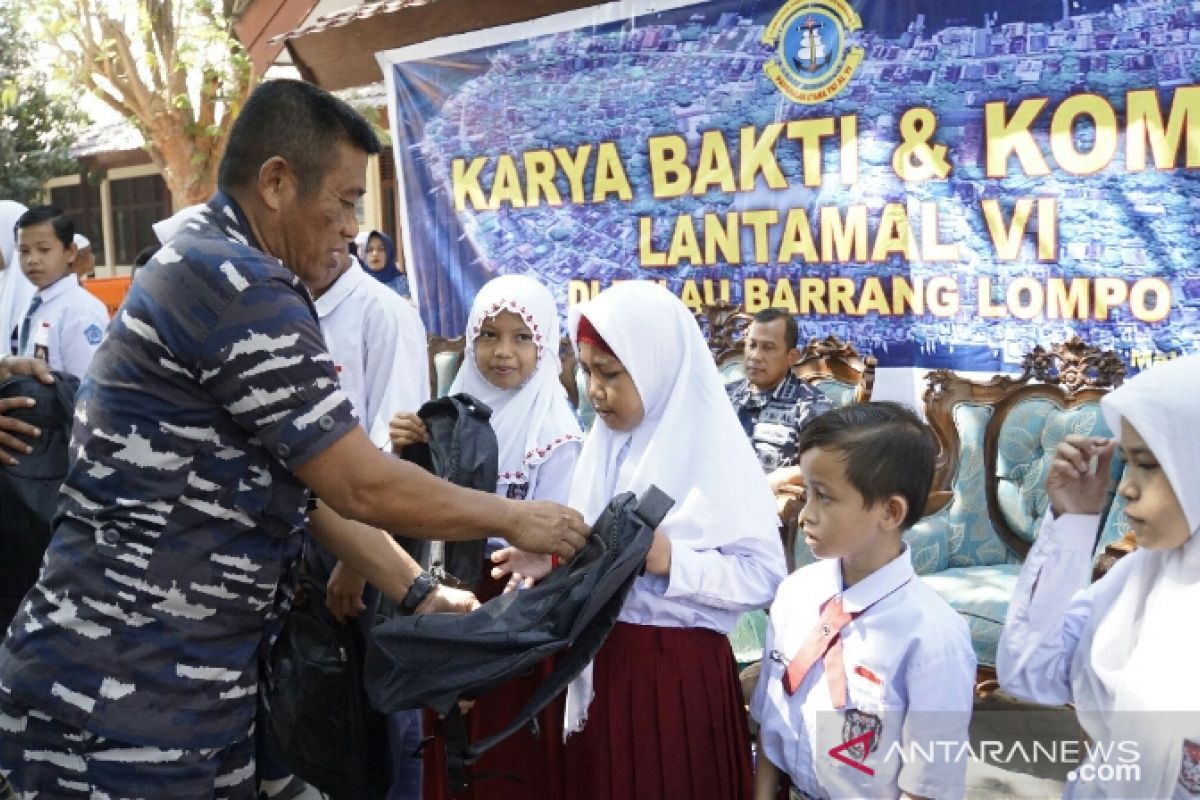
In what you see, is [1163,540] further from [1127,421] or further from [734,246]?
[734,246]

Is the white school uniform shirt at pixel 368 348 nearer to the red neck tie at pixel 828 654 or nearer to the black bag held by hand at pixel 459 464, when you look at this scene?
the black bag held by hand at pixel 459 464

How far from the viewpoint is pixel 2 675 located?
1.62 m

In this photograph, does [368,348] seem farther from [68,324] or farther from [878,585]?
[68,324]

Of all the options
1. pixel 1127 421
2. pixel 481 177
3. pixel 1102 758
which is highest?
pixel 481 177

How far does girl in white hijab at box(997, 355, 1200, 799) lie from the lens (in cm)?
150

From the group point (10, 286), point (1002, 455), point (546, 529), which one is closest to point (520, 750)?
point (546, 529)

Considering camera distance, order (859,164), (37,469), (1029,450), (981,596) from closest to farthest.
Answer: (37,469)
(981,596)
(1029,450)
(859,164)

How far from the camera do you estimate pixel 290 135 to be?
65.6 inches

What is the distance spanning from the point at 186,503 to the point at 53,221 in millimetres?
3500

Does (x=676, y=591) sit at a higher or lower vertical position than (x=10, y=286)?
lower

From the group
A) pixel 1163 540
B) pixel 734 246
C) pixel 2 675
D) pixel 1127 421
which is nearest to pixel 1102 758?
pixel 1163 540

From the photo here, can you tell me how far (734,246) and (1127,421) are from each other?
3.97 metres

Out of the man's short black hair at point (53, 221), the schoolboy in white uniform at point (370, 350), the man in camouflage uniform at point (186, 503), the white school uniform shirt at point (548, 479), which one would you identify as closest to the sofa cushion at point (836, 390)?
the white school uniform shirt at point (548, 479)

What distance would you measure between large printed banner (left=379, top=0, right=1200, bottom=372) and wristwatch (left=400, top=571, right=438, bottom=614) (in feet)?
11.0
